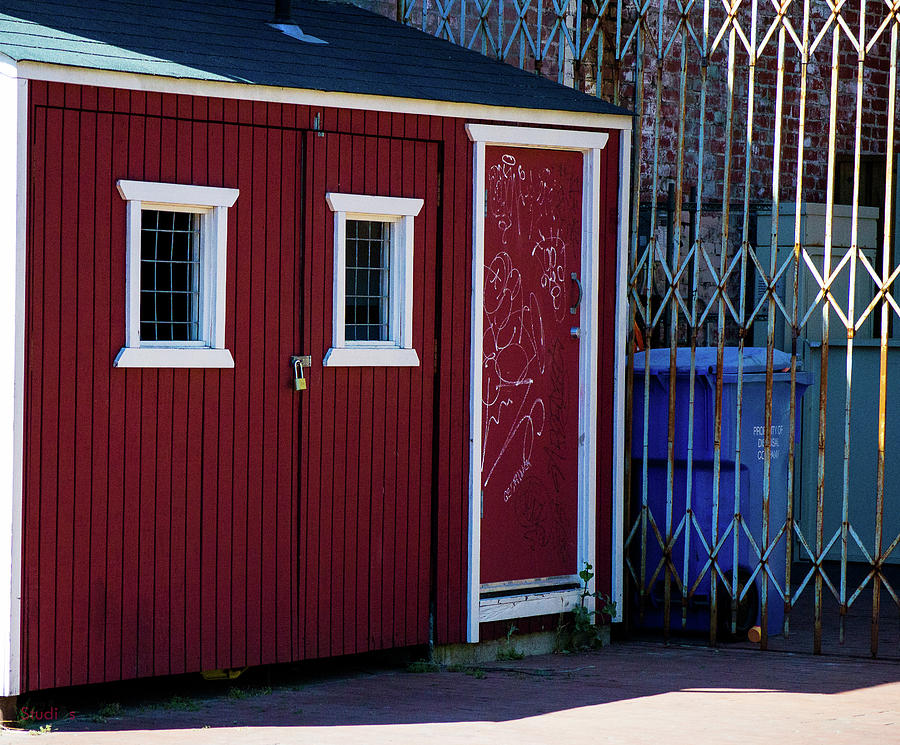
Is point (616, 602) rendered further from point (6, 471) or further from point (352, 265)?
point (6, 471)

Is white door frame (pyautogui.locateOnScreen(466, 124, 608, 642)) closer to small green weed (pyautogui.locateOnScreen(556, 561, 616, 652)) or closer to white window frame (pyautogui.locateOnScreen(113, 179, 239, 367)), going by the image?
small green weed (pyautogui.locateOnScreen(556, 561, 616, 652))

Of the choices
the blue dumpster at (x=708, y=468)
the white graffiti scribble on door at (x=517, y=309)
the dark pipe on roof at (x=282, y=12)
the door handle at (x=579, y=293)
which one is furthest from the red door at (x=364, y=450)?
the blue dumpster at (x=708, y=468)

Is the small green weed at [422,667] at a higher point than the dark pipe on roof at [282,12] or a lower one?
lower

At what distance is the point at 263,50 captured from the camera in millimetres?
7227

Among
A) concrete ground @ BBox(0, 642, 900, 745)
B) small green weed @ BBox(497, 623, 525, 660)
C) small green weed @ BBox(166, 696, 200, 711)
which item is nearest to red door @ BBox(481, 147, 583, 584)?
small green weed @ BBox(497, 623, 525, 660)

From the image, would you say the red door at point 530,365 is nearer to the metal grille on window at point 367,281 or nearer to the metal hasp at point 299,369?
the metal grille on window at point 367,281

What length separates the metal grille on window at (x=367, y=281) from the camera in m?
7.30

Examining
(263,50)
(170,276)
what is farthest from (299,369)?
(263,50)

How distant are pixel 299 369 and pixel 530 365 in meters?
1.49

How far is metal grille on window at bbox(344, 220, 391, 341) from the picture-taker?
730 cm

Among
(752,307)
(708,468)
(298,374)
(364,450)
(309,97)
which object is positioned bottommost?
(708,468)

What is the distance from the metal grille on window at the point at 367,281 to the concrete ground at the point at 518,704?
174cm

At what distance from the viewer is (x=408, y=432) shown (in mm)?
7457

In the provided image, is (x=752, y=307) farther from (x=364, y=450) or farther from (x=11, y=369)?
(x=11, y=369)
